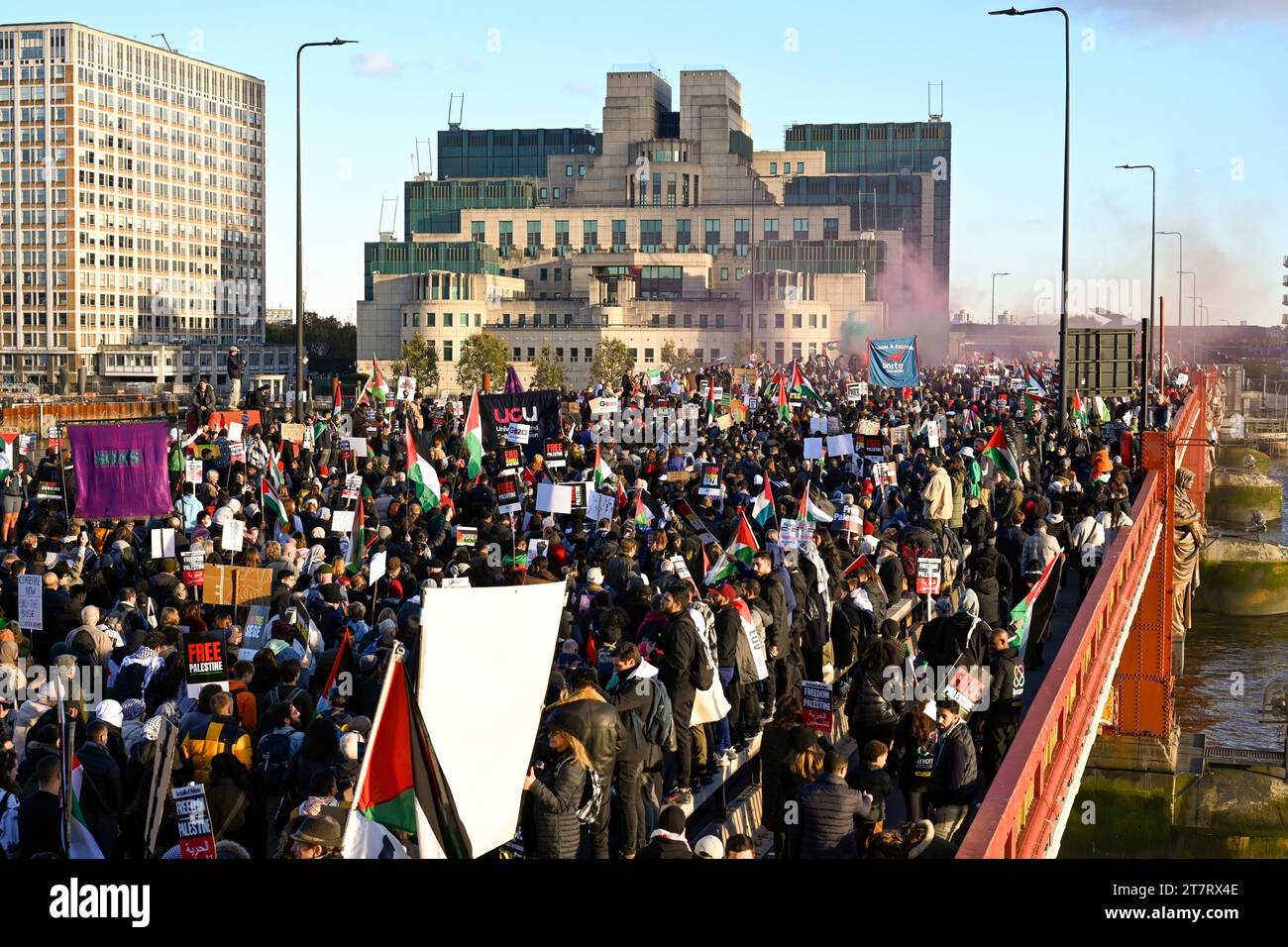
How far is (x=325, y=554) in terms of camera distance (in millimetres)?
18469

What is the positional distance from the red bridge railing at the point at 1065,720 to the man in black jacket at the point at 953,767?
16.2 inches

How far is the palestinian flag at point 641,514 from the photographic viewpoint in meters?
19.5

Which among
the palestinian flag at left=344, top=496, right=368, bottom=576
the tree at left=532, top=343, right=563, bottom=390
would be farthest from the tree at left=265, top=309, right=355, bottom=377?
the palestinian flag at left=344, top=496, right=368, bottom=576

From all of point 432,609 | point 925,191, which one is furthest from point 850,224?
point 432,609

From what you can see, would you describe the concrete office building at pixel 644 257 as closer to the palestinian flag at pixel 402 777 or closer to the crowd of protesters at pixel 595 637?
the crowd of protesters at pixel 595 637

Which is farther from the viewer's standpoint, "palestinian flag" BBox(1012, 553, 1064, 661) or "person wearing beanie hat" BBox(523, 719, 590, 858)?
"palestinian flag" BBox(1012, 553, 1064, 661)

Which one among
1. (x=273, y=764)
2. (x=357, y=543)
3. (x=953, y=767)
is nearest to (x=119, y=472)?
(x=357, y=543)

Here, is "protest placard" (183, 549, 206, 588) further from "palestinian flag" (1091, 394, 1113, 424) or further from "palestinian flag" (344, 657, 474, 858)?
"palestinian flag" (1091, 394, 1113, 424)

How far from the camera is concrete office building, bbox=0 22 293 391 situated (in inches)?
6211

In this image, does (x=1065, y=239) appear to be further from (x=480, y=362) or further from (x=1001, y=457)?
(x=480, y=362)

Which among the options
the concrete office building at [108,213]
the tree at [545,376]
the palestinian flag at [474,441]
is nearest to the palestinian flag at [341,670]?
the palestinian flag at [474,441]

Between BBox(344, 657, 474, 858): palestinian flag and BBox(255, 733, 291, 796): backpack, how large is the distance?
2804 millimetres
